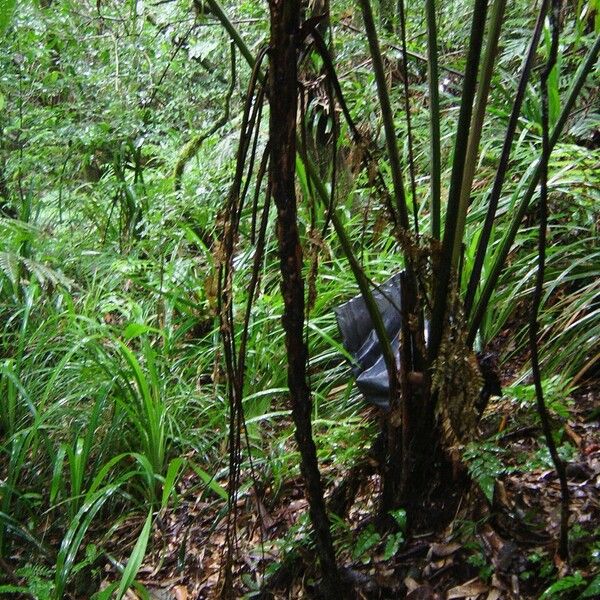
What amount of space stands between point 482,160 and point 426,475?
227cm

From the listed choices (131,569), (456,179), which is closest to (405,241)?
(456,179)

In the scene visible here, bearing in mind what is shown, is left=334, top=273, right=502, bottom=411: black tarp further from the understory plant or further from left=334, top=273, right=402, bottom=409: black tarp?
the understory plant

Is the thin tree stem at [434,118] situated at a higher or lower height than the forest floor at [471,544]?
higher

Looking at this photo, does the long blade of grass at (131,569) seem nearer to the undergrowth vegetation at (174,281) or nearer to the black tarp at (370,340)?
the undergrowth vegetation at (174,281)

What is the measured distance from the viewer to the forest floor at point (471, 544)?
1521mm

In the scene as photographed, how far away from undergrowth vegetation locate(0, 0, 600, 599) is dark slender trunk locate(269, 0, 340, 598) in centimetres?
12

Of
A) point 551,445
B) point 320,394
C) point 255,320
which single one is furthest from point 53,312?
point 551,445

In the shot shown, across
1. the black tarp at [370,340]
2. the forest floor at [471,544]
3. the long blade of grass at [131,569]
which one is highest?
the black tarp at [370,340]

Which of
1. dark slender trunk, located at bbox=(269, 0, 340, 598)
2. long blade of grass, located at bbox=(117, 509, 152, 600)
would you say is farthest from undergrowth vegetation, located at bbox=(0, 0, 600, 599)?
dark slender trunk, located at bbox=(269, 0, 340, 598)

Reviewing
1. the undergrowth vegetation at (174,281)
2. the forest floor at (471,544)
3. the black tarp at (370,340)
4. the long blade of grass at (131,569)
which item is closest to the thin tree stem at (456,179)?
the undergrowth vegetation at (174,281)

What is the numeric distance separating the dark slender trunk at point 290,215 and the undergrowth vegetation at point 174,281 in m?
0.12

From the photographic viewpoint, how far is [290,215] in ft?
3.88

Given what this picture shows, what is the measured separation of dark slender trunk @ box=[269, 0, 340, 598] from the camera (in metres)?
1.10

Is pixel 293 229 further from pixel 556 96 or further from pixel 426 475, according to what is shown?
pixel 556 96
